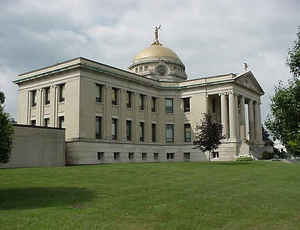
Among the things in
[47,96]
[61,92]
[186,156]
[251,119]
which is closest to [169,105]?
[186,156]

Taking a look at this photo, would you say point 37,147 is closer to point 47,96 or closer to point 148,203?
point 47,96

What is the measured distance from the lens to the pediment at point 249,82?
5634 centimetres

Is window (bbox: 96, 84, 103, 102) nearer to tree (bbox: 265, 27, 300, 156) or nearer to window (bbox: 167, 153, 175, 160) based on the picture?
window (bbox: 167, 153, 175, 160)

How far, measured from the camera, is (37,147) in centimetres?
3831

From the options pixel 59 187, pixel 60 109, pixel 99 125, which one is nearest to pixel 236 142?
pixel 99 125

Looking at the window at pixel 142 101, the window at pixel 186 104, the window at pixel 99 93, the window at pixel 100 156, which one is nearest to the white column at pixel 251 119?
the window at pixel 186 104

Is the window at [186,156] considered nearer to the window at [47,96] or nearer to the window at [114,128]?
the window at [114,128]

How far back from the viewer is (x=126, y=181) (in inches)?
848

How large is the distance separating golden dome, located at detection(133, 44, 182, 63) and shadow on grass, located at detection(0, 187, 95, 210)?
168 feet

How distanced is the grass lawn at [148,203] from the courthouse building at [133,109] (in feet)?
73.2

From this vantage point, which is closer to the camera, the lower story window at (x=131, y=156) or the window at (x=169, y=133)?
the lower story window at (x=131, y=156)

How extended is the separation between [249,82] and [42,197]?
4924cm

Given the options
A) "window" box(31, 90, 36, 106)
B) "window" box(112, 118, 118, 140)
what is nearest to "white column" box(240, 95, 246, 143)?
"window" box(112, 118, 118, 140)

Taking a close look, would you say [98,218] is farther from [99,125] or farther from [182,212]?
[99,125]
